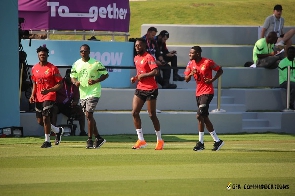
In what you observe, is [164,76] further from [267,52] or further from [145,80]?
[145,80]

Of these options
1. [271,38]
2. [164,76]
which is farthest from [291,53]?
[164,76]

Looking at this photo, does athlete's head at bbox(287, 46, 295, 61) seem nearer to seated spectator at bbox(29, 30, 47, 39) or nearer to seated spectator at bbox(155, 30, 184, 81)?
seated spectator at bbox(155, 30, 184, 81)

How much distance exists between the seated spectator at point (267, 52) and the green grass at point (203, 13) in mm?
7084

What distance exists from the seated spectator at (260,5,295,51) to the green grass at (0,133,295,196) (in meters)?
7.56

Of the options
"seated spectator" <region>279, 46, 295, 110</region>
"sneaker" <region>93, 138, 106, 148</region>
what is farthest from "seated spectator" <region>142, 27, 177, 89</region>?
"sneaker" <region>93, 138, 106, 148</region>

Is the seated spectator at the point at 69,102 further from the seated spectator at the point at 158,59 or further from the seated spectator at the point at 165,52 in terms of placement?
the seated spectator at the point at 165,52

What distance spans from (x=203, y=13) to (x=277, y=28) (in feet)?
22.9

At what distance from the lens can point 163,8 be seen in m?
36.0

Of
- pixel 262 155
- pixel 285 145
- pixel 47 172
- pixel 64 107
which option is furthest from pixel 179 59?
pixel 47 172

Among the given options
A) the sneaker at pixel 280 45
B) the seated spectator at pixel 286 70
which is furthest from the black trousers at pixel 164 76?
the sneaker at pixel 280 45

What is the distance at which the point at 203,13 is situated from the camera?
35.3m

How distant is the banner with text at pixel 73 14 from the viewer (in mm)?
25922

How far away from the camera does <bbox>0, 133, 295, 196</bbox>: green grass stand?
13.4m

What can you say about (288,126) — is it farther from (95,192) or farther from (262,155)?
(95,192)
